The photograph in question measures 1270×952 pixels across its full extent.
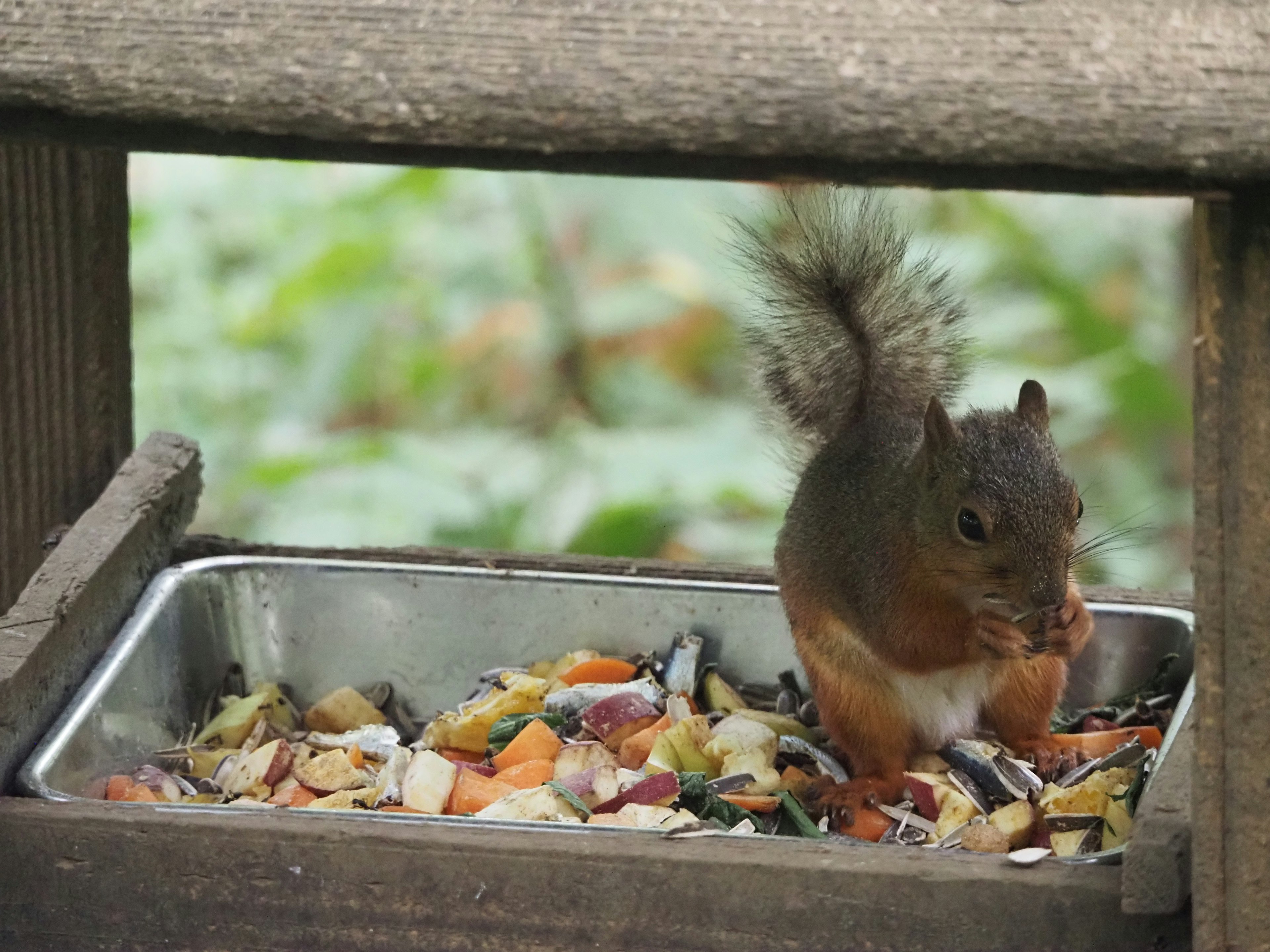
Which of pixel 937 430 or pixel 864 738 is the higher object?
pixel 937 430

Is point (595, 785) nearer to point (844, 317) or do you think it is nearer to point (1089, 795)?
point (1089, 795)

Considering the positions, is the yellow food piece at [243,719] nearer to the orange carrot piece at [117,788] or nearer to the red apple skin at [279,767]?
the red apple skin at [279,767]

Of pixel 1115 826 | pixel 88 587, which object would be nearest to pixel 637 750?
pixel 1115 826

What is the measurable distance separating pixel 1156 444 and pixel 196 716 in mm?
2993

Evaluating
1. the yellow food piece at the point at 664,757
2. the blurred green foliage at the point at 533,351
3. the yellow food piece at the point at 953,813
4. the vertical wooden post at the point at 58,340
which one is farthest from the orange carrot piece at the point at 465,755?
the blurred green foliage at the point at 533,351

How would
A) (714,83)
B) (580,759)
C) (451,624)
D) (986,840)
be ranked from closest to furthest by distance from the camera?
(714,83) < (986,840) < (580,759) < (451,624)

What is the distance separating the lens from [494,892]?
1590 millimetres

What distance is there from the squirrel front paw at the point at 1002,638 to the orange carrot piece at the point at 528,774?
1.78 ft

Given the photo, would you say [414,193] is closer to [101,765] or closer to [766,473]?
[766,473]

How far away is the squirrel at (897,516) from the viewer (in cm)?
197

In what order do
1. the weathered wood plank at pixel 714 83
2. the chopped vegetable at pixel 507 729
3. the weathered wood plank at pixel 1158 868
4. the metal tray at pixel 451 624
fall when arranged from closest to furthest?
the weathered wood plank at pixel 714 83 → the weathered wood plank at pixel 1158 868 → the chopped vegetable at pixel 507 729 → the metal tray at pixel 451 624

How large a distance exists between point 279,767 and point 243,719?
15cm

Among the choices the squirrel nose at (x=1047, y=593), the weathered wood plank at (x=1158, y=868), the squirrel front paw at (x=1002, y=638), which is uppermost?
the squirrel nose at (x=1047, y=593)

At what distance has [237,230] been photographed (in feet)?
14.4
